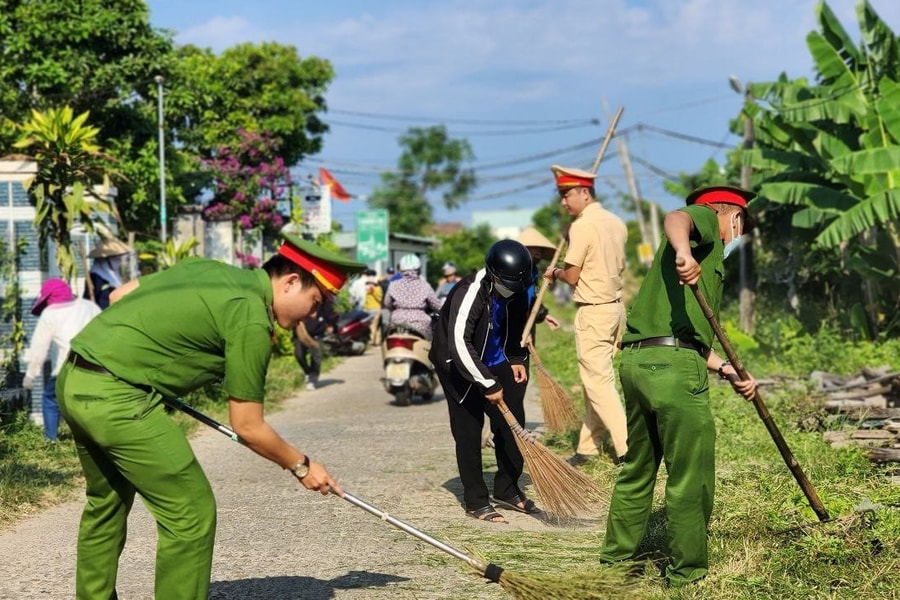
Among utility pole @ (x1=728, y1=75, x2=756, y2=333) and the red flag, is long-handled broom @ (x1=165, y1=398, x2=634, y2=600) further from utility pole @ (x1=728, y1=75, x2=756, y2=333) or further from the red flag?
the red flag

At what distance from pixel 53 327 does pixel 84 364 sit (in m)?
6.12

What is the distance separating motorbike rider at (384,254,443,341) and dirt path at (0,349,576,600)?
8.35 feet

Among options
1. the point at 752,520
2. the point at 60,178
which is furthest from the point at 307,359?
the point at 752,520

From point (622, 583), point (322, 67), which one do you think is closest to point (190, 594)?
point (622, 583)

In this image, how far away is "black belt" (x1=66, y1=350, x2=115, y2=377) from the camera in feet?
13.9

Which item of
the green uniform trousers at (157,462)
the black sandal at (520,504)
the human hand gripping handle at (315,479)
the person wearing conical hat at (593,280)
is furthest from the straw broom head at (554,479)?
the green uniform trousers at (157,462)

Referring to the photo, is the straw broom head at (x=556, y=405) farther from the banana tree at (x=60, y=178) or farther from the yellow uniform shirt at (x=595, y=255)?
the banana tree at (x=60, y=178)

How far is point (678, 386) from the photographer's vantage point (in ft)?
16.9

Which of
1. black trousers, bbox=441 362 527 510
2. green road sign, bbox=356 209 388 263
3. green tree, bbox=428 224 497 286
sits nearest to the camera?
black trousers, bbox=441 362 527 510

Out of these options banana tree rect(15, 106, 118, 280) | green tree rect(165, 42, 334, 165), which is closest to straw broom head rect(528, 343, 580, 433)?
banana tree rect(15, 106, 118, 280)

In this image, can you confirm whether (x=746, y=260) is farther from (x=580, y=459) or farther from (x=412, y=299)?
(x=580, y=459)

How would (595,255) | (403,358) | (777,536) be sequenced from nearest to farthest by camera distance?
(777,536) → (595,255) → (403,358)

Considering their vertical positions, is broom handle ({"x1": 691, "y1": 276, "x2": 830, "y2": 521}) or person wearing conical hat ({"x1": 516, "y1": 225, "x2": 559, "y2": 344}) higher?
person wearing conical hat ({"x1": 516, "y1": 225, "x2": 559, "y2": 344})

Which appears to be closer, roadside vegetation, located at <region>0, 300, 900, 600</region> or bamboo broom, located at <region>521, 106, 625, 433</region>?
roadside vegetation, located at <region>0, 300, 900, 600</region>
